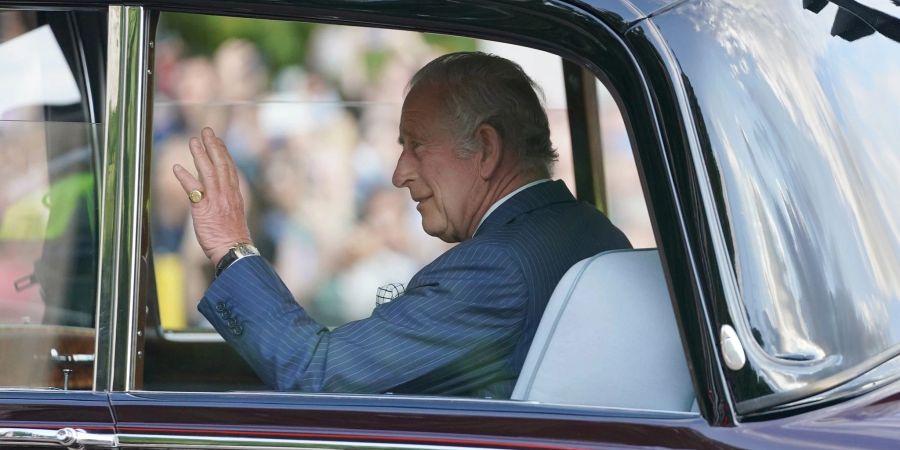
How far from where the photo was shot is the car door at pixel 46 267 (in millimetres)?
1715

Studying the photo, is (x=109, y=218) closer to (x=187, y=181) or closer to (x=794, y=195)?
(x=187, y=181)

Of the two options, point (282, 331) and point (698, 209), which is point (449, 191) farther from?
point (698, 209)

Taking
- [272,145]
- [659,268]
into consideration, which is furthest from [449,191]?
[272,145]

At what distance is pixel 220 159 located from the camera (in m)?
2.11

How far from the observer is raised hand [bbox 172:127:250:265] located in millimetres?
2096

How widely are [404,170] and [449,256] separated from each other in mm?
370

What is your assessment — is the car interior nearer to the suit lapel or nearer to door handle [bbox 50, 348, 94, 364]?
door handle [bbox 50, 348, 94, 364]

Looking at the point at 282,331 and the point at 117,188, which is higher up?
the point at 117,188

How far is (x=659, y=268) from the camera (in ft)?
5.86

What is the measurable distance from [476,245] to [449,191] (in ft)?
0.94

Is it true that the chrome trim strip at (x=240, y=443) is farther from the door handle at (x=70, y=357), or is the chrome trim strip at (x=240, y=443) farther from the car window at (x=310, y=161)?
the car window at (x=310, y=161)

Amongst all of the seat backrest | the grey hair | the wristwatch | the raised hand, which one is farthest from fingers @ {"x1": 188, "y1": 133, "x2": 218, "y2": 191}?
the seat backrest

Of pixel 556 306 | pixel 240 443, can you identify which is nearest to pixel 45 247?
pixel 240 443

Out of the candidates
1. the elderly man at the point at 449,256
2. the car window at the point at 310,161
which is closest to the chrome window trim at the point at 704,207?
the elderly man at the point at 449,256
